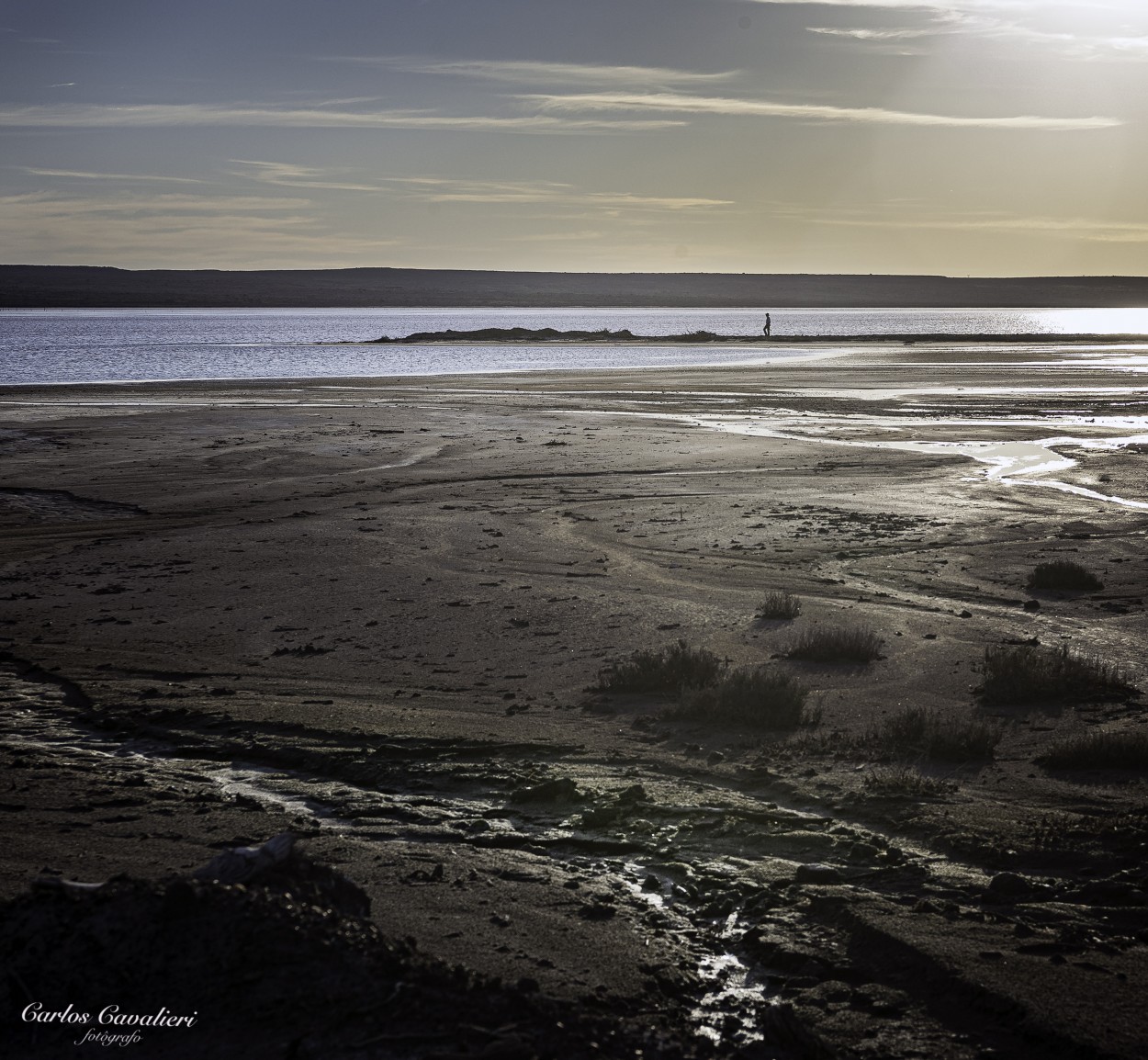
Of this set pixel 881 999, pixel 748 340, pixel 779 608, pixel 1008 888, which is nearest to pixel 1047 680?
pixel 779 608

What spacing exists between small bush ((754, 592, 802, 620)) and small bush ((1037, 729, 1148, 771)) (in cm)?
341

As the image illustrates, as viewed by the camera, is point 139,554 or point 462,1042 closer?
point 462,1042

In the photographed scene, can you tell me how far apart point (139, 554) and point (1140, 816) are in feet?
34.9

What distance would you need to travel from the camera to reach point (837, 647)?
29.6ft

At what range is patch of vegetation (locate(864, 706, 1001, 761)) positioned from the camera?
A: 276 inches

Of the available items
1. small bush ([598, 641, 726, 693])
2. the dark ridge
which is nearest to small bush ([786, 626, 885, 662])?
small bush ([598, 641, 726, 693])

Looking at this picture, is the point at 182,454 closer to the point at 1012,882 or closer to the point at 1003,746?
the point at 1003,746

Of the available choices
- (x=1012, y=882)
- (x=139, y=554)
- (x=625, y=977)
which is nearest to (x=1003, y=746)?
(x=1012, y=882)

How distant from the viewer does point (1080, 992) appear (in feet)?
14.5

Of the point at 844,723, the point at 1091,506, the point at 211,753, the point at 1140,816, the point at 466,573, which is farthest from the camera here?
the point at 1091,506
